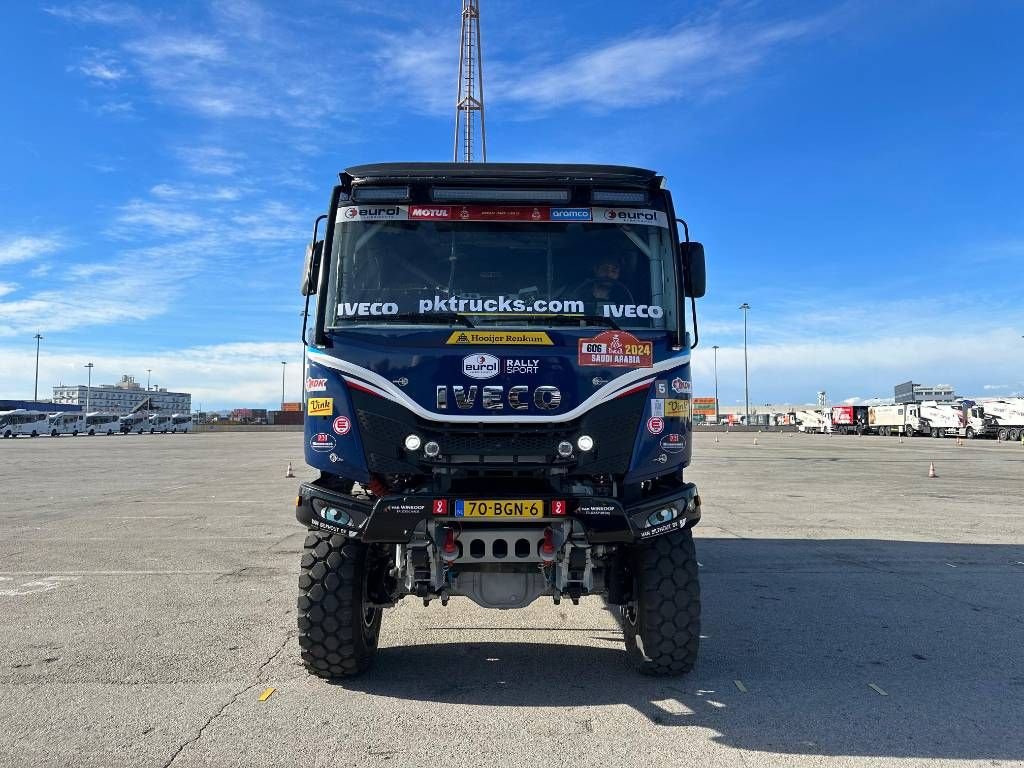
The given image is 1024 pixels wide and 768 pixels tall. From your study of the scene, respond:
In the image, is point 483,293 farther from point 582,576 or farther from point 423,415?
point 582,576

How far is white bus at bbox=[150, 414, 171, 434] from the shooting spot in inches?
3332

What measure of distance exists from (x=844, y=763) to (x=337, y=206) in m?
4.21

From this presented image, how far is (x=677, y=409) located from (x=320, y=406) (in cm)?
219

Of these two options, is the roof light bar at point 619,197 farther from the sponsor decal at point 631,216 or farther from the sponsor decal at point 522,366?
the sponsor decal at point 522,366

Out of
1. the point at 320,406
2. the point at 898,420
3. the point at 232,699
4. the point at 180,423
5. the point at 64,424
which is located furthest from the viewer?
the point at 180,423

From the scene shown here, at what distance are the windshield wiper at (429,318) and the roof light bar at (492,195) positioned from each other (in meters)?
0.78

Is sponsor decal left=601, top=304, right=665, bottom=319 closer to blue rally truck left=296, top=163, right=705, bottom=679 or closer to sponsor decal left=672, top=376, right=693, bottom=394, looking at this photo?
blue rally truck left=296, top=163, right=705, bottom=679

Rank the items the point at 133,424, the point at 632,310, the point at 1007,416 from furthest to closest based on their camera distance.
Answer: the point at 133,424, the point at 1007,416, the point at 632,310

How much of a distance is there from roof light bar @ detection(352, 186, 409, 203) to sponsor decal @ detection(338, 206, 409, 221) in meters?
0.05

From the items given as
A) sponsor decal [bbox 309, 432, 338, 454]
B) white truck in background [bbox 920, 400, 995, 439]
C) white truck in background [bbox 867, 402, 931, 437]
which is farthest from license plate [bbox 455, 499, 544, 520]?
white truck in background [bbox 867, 402, 931, 437]

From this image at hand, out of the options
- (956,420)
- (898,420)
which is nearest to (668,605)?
(956,420)

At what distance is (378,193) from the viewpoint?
16.3 ft

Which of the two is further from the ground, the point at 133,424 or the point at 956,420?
the point at 956,420

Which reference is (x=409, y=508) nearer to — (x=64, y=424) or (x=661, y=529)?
(x=661, y=529)
